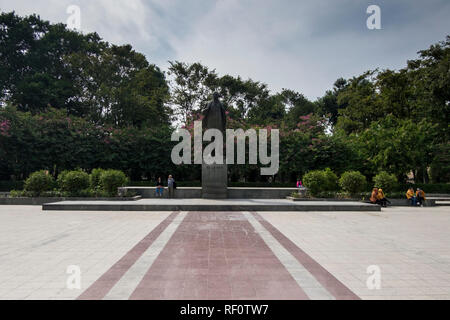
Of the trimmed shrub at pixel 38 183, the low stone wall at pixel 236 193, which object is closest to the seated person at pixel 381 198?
the low stone wall at pixel 236 193

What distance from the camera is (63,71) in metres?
36.3

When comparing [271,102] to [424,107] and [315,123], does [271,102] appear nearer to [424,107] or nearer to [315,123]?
[315,123]

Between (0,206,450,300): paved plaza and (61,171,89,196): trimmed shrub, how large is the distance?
22.0ft

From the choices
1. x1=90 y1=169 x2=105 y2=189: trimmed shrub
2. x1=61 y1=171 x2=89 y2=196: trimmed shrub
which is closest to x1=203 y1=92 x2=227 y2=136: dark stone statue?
x1=90 y1=169 x2=105 y2=189: trimmed shrub

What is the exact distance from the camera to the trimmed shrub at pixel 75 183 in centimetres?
1634

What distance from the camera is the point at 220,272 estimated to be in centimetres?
495

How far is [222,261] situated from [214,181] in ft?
37.0

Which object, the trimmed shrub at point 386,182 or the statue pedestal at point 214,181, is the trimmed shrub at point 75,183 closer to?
the statue pedestal at point 214,181

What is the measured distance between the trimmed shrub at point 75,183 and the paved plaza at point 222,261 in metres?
6.70

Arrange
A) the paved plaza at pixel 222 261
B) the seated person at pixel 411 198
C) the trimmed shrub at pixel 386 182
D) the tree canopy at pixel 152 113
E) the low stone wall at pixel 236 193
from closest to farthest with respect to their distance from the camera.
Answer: the paved plaza at pixel 222 261 < the seated person at pixel 411 198 < the trimmed shrub at pixel 386 182 < the low stone wall at pixel 236 193 < the tree canopy at pixel 152 113

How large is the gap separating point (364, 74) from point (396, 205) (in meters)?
23.5

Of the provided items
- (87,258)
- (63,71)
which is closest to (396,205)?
(87,258)

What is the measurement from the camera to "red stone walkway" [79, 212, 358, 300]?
160 inches

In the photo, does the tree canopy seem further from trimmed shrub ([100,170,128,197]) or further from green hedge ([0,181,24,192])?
trimmed shrub ([100,170,128,197])
